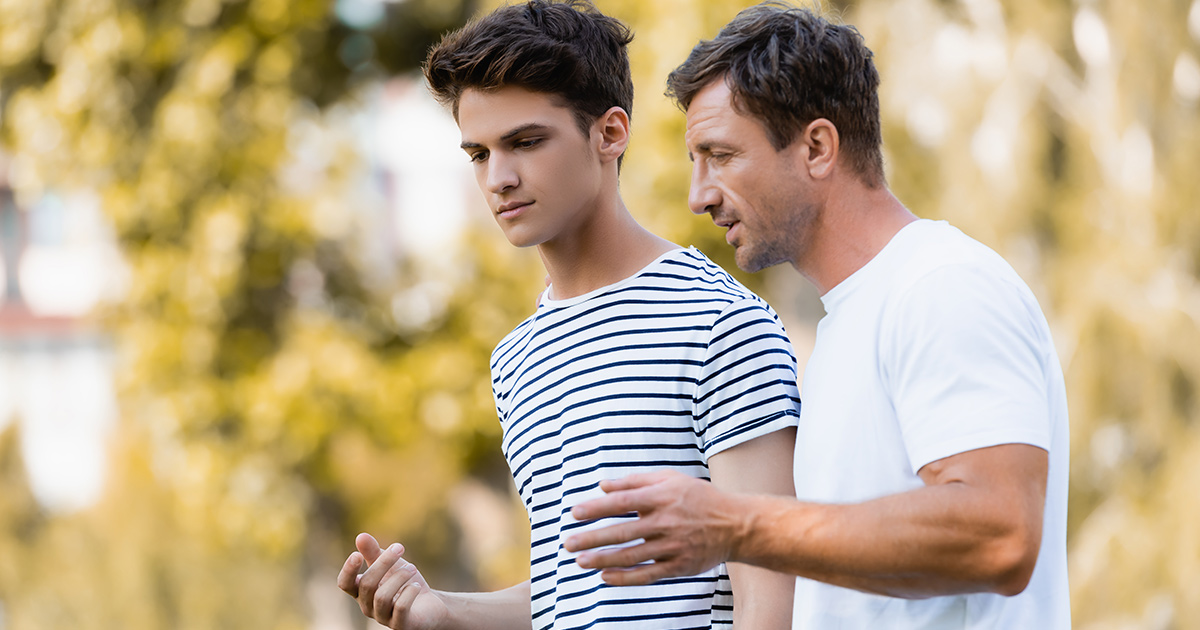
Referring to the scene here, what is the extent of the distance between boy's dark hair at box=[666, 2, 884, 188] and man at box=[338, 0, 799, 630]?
311 mm

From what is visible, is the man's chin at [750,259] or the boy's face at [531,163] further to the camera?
the boy's face at [531,163]

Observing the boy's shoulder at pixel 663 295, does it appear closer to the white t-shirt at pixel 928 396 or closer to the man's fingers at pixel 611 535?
the white t-shirt at pixel 928 396

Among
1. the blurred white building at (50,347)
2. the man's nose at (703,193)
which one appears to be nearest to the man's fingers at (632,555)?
the man's nose at (703,193)

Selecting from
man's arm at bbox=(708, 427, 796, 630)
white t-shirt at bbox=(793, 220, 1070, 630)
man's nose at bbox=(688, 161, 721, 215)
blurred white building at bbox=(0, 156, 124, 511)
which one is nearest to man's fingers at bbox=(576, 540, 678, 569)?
white t-shirt at bbox=(793, 220, 1070, 630)

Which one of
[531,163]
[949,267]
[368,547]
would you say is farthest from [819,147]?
[368,547]

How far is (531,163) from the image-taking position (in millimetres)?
1878

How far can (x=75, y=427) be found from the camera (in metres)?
16.9

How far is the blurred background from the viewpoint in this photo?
4480 millimetres

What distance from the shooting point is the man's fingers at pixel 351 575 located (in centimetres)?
189

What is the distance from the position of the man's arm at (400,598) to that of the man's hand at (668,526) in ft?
2.32

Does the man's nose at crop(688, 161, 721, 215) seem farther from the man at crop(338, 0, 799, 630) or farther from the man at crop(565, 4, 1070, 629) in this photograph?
the man at crop(338, 0, 799, 630)

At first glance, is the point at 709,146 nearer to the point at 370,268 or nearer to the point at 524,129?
the point at 524,129

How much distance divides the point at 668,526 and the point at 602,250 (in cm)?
74

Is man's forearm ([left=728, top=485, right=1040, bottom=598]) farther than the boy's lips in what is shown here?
No
